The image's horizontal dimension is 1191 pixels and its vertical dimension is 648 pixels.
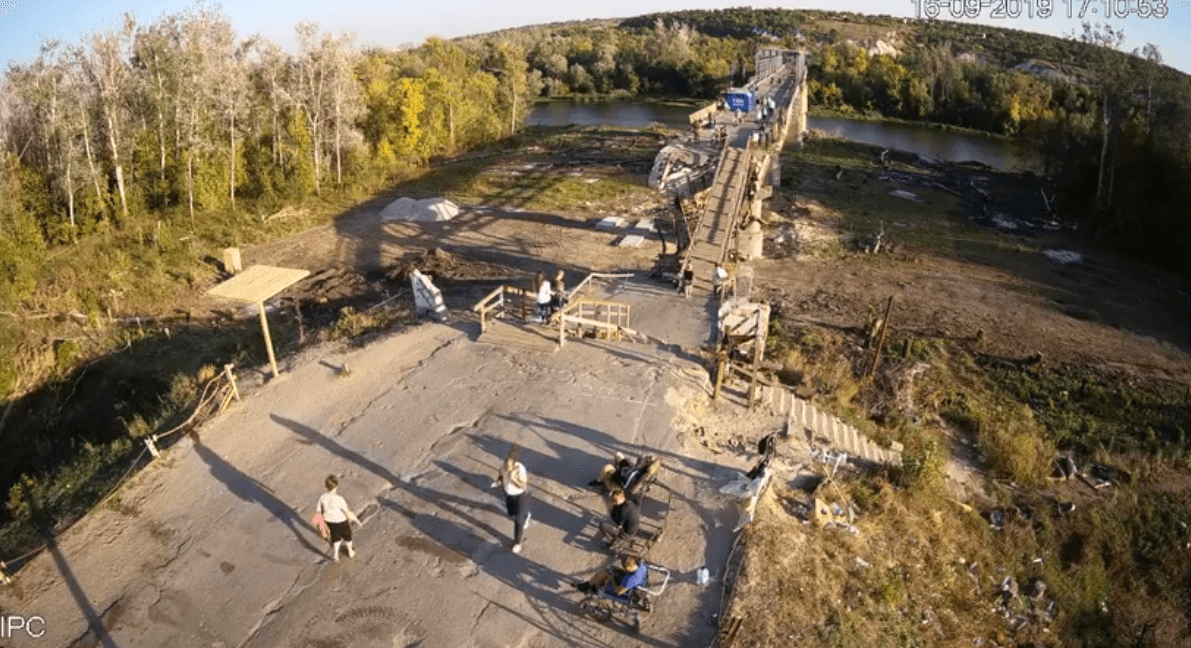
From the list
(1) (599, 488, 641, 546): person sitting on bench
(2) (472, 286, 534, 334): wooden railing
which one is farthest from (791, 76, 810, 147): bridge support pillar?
(1) (599, 488, 641, 546): person sitting on bench

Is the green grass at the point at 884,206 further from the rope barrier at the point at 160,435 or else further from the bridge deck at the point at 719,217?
the rope barrier at the point at 160,435

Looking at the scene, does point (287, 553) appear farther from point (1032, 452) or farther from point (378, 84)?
point (378, 84)

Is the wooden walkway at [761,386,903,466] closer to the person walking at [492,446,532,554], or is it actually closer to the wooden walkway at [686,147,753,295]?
the wooden walkway at [686,147,753,295]

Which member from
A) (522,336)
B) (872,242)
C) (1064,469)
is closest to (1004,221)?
(872,242)

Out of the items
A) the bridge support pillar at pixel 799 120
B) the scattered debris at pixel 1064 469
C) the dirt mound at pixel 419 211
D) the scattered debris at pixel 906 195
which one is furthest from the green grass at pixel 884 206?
the dirt mound at pixel 419 211

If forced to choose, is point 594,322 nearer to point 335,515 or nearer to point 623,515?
point 623,515
